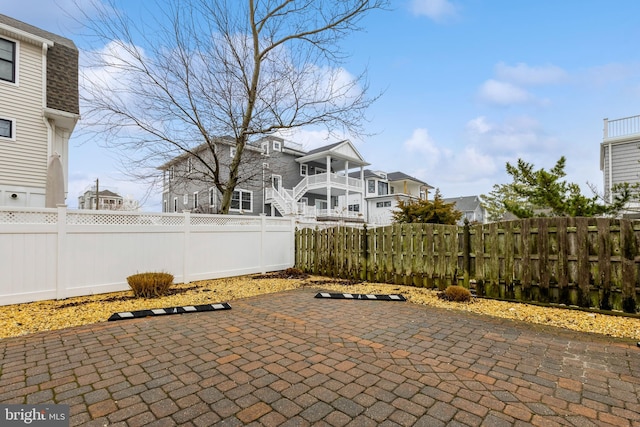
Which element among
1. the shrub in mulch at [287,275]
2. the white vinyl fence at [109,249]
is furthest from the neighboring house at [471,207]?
the white vinyl fence at [109,249]

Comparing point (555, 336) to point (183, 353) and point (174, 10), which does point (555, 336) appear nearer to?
point (183, 353)

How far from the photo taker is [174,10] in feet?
28.2

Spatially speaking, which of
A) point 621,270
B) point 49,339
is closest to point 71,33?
point 49,339

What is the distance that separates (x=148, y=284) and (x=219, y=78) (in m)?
6.91

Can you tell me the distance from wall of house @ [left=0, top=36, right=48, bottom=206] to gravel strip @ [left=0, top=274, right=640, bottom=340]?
689 cm

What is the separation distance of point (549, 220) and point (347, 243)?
4552mm

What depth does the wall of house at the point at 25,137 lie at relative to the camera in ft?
31.3

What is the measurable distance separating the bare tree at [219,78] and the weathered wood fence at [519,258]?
15.0 feet

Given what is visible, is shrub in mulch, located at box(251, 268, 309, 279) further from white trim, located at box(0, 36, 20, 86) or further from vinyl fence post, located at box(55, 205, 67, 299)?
white trim, located at box(0, 36, 20, 86)

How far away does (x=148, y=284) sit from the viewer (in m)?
5.75

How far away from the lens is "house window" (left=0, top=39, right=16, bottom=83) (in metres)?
9.52

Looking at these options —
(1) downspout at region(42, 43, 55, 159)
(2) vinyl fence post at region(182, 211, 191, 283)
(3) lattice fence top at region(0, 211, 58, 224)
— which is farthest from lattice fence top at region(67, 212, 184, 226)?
(1) downspout at region(42, 43, 55, 159)

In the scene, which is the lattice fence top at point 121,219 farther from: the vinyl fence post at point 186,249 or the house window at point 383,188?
the house window at point 383,188

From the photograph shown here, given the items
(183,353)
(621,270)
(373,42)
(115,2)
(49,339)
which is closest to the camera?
(183,353)
